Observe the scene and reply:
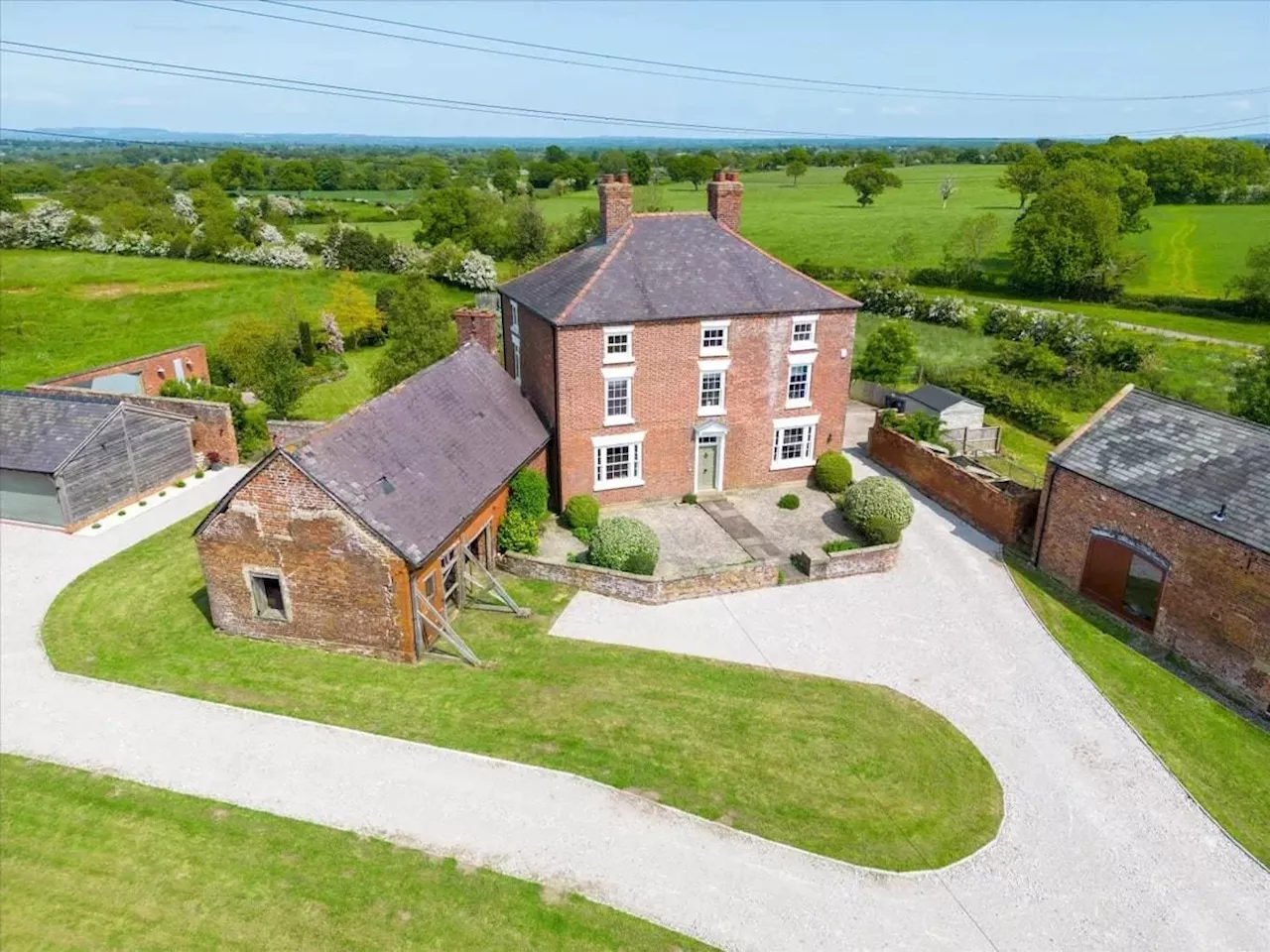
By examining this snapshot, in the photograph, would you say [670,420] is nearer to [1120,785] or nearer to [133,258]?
[1120,785]

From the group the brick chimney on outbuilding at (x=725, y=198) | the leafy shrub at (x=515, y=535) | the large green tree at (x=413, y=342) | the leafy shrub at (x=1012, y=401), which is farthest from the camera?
the large green tree at (x=413, y=342)

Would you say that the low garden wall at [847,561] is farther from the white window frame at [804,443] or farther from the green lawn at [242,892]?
the green lawn at [242,892]

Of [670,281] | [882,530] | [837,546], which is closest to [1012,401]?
[882,530]

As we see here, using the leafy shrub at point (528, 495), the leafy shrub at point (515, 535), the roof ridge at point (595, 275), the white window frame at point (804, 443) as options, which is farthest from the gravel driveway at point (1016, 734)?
the roof ridge at point (595, 275)

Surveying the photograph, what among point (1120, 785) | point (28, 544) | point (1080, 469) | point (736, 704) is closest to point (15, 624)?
point (28, 544)

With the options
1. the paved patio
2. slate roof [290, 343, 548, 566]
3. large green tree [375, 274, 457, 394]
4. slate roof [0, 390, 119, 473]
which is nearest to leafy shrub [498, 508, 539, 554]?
slate roof [290, 343, 548, 566]

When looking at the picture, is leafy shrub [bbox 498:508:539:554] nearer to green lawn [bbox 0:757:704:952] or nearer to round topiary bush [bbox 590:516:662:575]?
round topiary bush [bbox 590:516:662:575]
